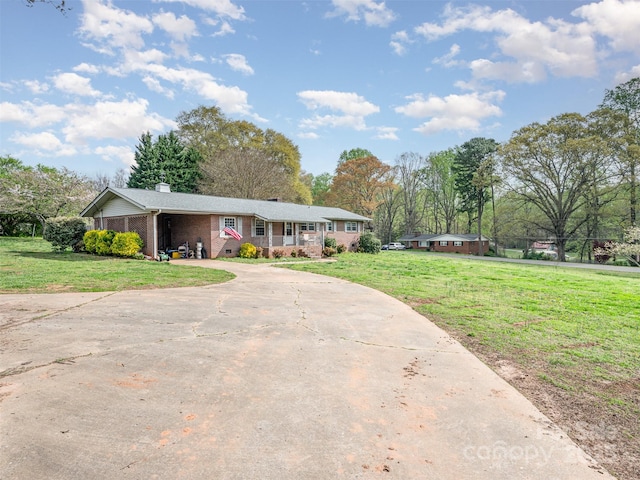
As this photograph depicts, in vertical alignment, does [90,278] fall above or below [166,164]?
below

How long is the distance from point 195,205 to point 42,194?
18.0 m

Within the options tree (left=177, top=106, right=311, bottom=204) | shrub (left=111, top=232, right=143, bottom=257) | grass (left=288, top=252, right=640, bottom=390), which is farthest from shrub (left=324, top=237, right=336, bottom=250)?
grass (left=288, top=252, right=640, bottom=390)

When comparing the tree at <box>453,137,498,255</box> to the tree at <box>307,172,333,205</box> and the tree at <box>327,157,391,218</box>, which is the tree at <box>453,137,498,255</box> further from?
the tree at <box>307,172,333,205</box>

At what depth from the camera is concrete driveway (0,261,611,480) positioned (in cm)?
231

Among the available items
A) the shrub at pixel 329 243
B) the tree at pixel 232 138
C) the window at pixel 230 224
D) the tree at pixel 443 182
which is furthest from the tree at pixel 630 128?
the window at pixel 230 224

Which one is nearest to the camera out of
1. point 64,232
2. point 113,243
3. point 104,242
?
point 113,243

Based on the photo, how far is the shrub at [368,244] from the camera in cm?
2911

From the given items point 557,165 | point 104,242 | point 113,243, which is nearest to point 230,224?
point 113,243

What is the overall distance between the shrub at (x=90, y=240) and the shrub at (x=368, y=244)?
19.5 metres

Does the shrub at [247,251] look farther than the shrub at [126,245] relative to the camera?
Yes

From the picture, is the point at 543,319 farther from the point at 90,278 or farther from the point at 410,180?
the point at 410,180

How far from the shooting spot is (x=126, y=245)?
16891mm

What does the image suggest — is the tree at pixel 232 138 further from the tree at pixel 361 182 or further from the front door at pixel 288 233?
the front door at pixel 288 233

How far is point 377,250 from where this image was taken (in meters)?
29.5
